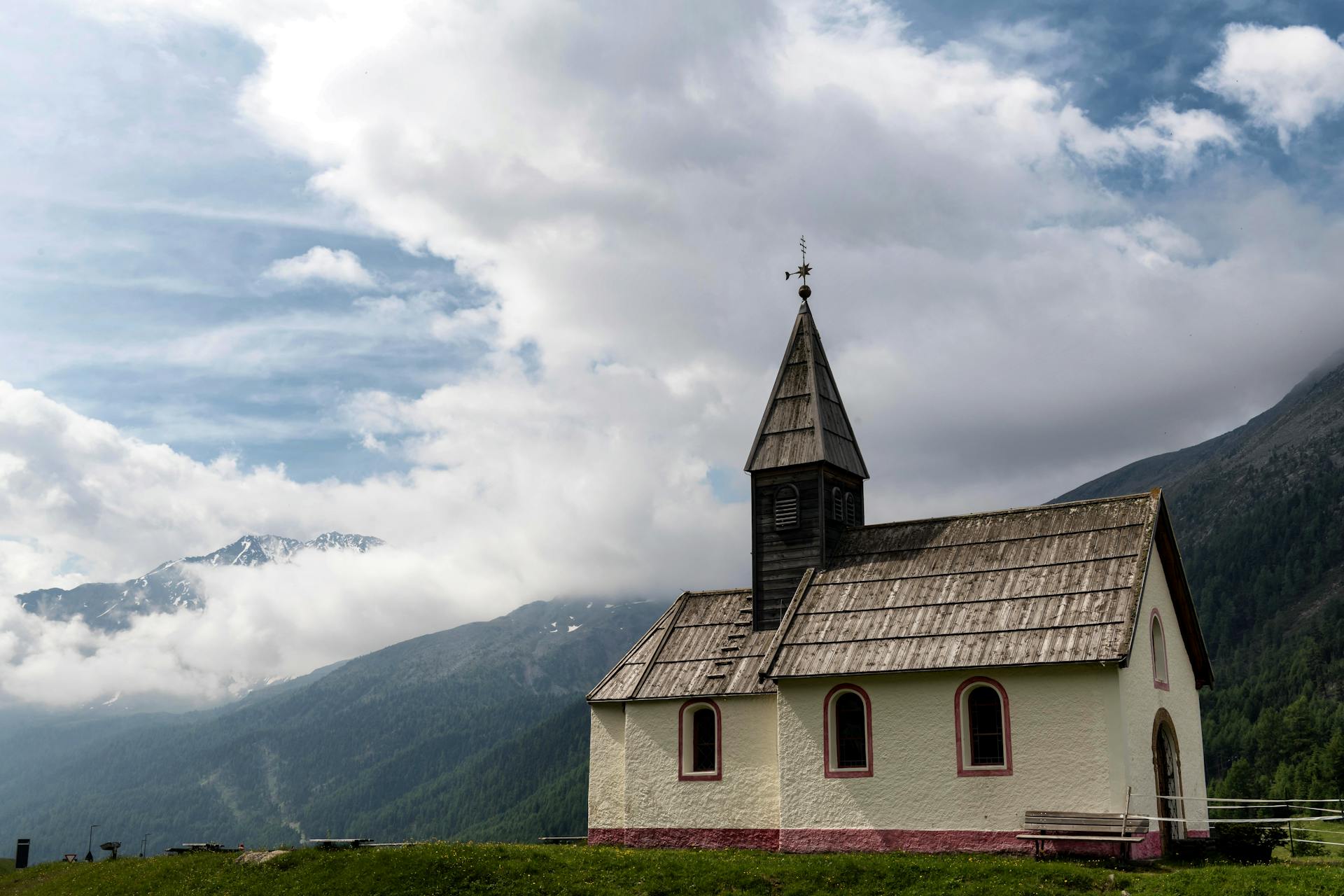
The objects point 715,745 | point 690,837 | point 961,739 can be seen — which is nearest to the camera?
point 961,739

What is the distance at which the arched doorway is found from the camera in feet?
101

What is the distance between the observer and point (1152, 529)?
31.3 m

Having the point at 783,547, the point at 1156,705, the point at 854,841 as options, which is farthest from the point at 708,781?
the point at 1156,705

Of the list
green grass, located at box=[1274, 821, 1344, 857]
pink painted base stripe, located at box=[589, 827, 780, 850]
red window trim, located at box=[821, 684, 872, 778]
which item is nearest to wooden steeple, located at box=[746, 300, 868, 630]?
Answer: red window trim, located at box=[821, 684, 872, 778]

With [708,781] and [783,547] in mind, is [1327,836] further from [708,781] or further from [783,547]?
[708,781]

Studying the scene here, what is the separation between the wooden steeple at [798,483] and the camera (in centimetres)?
3762

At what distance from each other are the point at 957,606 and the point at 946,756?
4324 millimetres

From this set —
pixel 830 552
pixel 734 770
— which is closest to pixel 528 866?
pixel 734 770

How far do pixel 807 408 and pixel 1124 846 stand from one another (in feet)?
59.2

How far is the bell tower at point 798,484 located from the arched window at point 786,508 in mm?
24

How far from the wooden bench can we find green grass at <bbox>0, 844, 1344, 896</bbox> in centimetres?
75

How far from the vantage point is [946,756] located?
30172 millimetres

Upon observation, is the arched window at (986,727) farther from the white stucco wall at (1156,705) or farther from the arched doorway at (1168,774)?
the arched doorway at (1168,774)

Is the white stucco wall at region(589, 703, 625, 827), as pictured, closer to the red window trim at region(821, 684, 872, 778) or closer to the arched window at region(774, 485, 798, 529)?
the red window trim at region(821, 684, 872, 778)
